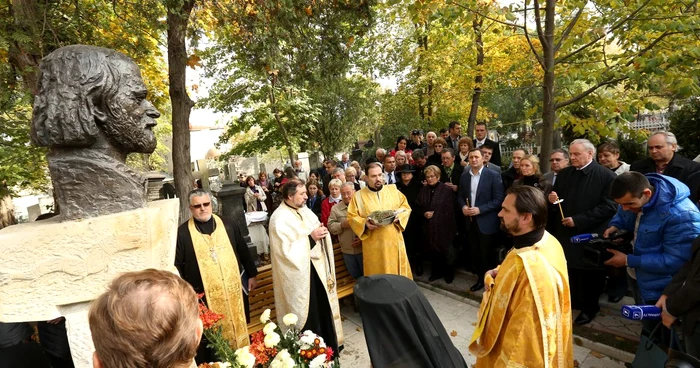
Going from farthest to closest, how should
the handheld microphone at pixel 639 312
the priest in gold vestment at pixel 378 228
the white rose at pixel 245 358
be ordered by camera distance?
the priest in gold vestment at pixel 378 228 → the handheld microphone at pixel 639 312 → the white rose at pixel 245 358

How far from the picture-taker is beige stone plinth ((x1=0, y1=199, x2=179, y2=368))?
1.67 meters

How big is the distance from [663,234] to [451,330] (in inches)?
93.8

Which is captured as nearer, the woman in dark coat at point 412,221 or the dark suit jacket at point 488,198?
the dark suit jacket at point 488,198

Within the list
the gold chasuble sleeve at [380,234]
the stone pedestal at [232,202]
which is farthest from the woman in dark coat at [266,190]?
the gold chasuble sleeve at [380,234]

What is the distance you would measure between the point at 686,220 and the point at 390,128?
1653cm

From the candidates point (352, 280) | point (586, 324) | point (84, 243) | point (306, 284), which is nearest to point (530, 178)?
point (586, 324)

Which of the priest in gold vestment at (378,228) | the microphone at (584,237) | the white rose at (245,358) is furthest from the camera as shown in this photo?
the priest in gold vestment at (378,228)

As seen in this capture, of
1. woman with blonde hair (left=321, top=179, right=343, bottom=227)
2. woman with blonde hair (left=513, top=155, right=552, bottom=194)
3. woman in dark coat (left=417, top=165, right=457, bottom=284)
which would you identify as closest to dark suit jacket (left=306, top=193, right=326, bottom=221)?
woman with blonde hair (left=321, top=179, right=343, bottom=227)

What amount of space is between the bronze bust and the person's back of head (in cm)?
106

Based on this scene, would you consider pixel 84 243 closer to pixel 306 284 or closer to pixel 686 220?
pixel 306 284

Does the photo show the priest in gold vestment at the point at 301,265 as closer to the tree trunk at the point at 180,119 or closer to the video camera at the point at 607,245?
the video camera at the point at 607,245

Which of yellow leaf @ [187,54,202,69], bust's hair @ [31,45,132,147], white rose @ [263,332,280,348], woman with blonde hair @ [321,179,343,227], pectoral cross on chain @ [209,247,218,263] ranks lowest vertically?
white rose @ [263,332,280,348]

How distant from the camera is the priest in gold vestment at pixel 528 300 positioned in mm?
2023

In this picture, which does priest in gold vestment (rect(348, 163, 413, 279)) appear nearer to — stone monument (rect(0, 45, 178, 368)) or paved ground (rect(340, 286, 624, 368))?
paved ground (rect(340, 286, 624, 368))
